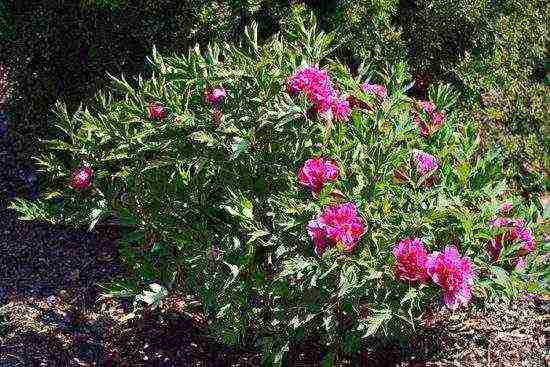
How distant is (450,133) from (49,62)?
2.38 metres

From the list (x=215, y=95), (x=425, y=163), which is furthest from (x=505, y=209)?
(x=215, y=95)

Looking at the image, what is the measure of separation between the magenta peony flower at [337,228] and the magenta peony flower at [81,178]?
1.05m

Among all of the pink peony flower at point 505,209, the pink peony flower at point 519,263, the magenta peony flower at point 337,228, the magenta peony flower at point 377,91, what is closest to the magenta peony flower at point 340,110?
the magenta peony flower at point 377,91

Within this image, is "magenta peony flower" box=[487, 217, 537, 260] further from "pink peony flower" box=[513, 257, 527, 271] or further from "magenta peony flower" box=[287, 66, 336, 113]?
"magenta peony flower" box=[287, 66, 336, 113]

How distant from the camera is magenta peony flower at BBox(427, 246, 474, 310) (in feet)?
8.61

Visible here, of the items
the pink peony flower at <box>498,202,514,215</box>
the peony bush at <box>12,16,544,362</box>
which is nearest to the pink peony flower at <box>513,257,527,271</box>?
the peony bush at <box>12,16,544,362</box>

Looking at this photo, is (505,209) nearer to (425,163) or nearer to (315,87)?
(425,163)

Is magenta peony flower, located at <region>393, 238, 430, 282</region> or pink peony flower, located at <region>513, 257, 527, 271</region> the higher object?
magenta peony flower, located at <region>393, 238, 430, 282</region>

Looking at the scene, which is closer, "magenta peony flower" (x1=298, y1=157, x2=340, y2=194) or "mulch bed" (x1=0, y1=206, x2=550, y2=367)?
"magenta peony flower" (x1=298, y1=157, x2=340, y2=194)

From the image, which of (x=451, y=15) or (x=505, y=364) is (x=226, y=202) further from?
(x=451, y=15)

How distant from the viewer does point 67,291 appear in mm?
4180

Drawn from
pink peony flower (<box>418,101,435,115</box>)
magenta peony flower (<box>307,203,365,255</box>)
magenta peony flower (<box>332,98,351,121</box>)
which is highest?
magenta peony flower (<box>332,98,351,121</box>)

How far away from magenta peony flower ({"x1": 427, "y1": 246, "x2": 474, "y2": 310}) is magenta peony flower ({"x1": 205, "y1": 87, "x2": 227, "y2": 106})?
99 centimetres

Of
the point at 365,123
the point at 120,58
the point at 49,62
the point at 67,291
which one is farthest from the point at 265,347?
the point at 49,62
